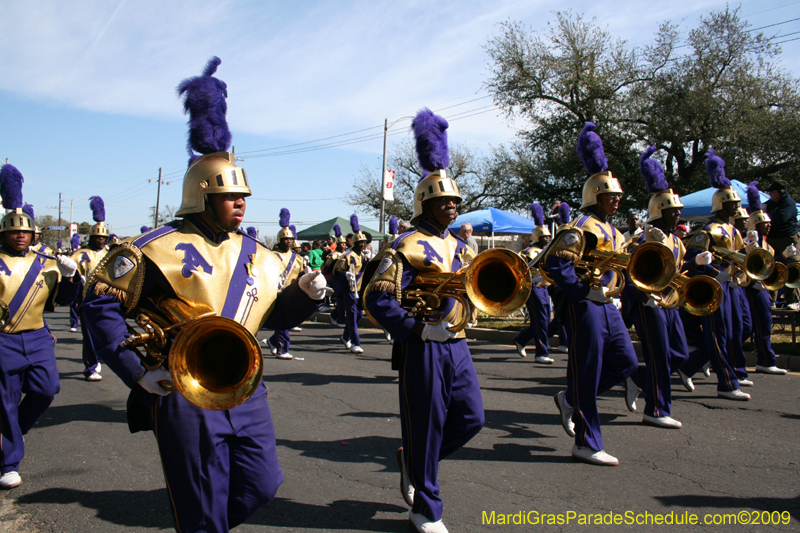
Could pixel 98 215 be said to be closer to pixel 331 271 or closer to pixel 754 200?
pixel 331 271

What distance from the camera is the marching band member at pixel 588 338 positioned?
475 centimetres

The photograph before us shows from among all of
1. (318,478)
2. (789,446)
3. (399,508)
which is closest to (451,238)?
(399,508)

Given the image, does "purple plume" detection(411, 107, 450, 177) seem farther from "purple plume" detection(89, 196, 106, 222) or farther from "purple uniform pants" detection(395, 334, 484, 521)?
"purple plume" detection(89, 196, 106, 222)

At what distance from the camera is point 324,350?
11594 mm

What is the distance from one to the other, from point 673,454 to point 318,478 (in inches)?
112

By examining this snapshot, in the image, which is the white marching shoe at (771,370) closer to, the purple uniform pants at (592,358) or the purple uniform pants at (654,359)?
the purple uniform pants at (654,359)

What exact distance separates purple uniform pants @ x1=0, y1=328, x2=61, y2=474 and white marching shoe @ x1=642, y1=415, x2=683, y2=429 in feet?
17.1

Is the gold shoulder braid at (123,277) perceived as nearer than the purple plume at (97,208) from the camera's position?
Yes

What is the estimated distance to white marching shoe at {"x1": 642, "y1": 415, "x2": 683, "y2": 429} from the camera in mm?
5656

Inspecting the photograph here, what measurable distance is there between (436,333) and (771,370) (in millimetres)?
6854

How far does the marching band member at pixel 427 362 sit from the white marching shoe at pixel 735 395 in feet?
14.6

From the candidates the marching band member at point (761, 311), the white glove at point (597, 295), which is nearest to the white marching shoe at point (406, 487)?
the white glove at point (597, 295)

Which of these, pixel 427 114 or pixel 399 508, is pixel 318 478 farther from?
pixel 427 114

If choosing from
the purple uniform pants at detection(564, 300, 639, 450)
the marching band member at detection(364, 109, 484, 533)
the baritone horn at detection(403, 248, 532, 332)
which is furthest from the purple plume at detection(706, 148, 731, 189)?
the baritone horn at detection(403, 248, 532, 332)
